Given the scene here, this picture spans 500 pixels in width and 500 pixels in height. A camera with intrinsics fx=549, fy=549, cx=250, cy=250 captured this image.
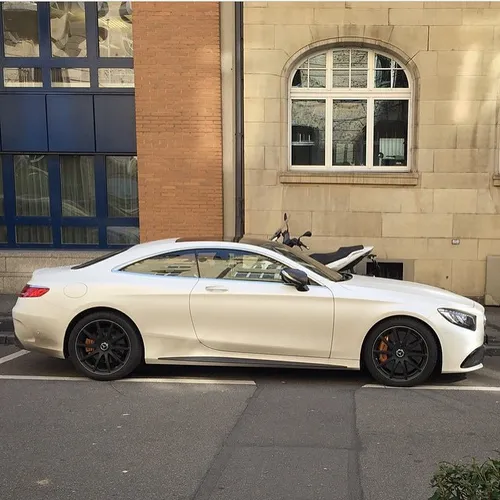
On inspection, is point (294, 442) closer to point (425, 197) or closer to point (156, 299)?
point (156, 299)

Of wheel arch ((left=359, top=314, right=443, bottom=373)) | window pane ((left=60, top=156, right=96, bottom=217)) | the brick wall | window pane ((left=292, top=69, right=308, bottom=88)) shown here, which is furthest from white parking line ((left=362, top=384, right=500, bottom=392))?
window pane ((left=60, top=156, right=96, bottom=217))

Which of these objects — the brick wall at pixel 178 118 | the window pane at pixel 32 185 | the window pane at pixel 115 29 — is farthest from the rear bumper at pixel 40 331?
the window pane at pixel 115 29

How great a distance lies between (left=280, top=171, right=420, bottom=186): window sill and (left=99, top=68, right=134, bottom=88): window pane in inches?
131

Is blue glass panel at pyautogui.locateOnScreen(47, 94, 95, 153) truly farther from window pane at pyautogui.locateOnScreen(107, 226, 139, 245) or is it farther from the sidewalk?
the sidewalk

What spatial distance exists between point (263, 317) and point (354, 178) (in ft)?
15.9

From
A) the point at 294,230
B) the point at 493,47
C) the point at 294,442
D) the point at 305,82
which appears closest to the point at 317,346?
the point at 294,442

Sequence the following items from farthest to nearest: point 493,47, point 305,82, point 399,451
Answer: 1. point 305,82
2. point 493,47
3. point 399,451

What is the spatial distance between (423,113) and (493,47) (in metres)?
1.54

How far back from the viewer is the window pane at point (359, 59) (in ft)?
31.8

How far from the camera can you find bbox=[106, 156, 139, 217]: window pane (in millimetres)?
10328

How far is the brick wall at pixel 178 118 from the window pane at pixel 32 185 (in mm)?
2074

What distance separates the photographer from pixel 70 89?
1000 cm

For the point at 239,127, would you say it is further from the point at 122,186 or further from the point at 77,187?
the point at 77,187

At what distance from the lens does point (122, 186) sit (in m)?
10.4
